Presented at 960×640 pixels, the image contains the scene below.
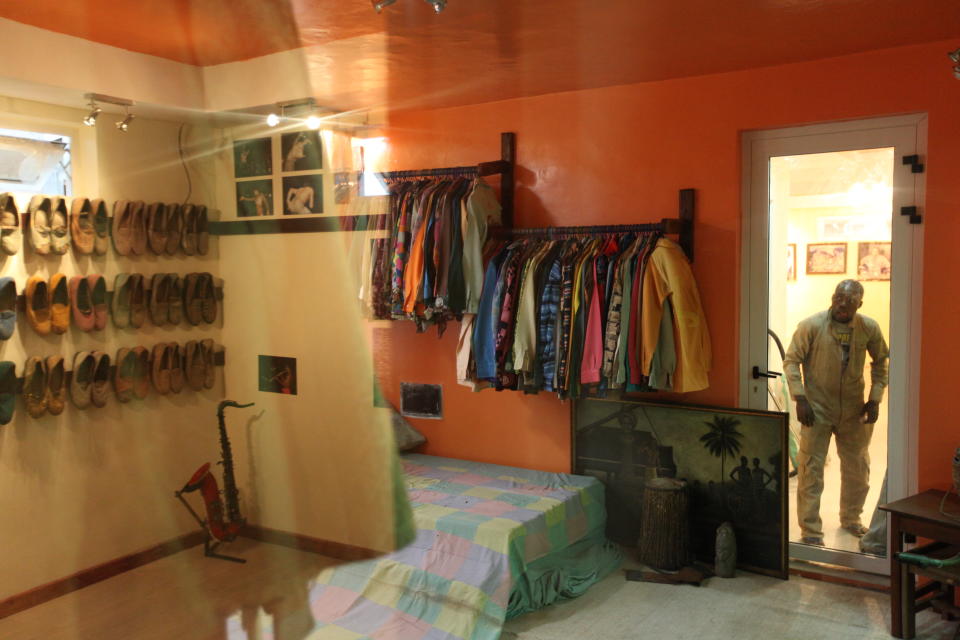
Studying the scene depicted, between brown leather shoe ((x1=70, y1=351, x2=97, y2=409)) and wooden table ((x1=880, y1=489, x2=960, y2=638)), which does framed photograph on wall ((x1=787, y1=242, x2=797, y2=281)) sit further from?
brown leather shoe ((x1=70, y1=351, x2=97, y2=409))

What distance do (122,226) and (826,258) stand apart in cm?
198

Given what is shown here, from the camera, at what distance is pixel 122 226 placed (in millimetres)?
768

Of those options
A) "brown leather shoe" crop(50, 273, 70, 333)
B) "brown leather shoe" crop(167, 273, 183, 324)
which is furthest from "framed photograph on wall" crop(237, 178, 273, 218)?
"brown leather shoe" crop(50, 273, 70, 333)

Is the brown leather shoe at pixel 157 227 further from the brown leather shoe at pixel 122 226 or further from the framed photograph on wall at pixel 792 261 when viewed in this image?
the framed photograph on wall at pixel 792 261

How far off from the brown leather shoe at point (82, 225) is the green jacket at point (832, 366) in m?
2.05

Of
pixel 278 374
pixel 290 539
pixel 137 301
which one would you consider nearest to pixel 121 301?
pixel 137 301

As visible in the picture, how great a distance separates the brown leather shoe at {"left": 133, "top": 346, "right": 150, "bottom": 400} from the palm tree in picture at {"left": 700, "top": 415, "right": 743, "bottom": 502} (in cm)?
193

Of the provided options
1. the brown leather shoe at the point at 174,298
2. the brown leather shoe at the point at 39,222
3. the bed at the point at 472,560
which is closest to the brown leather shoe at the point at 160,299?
the brown leather shoe at the point at 174,298

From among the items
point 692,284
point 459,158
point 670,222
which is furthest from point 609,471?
point 459,158

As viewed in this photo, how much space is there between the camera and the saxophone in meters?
0.91

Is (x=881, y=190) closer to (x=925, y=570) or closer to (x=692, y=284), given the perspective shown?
(x=692, y=284)

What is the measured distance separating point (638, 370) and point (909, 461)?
80 centimetres

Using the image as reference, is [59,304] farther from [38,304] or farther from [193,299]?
[193,299]

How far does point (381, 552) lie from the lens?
47.9 inches
